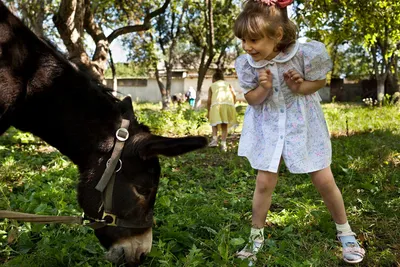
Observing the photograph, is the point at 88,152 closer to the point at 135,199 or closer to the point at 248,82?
the point at 135,199

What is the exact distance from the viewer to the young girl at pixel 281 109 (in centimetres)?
267

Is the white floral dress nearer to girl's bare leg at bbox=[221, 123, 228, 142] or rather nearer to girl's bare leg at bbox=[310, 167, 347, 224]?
girl's bare leg at bbox=[310, 167, 347, 224]

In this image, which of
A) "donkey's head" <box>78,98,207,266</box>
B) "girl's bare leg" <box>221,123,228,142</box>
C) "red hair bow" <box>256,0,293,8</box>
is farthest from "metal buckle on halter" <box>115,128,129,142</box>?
"girl's bare leg" <box>221,123,228,142</box>

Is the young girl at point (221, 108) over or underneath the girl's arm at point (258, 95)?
underneath

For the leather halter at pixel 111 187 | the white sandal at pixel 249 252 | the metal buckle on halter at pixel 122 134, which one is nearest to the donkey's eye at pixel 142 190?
the leather halter at pixel 111 187

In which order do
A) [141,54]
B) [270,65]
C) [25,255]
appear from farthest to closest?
[141,54] → [270,65] → [25,255]

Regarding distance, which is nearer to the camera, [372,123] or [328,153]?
[328,153]

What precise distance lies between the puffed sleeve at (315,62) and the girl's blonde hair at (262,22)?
0.17m

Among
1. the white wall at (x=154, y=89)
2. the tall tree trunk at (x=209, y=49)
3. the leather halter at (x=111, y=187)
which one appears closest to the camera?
the leather halter at (x=111, y=187)

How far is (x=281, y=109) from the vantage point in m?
2.86

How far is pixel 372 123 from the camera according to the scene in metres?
9.55

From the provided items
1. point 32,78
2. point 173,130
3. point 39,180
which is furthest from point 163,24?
point 32,78

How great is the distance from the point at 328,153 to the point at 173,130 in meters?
7.18

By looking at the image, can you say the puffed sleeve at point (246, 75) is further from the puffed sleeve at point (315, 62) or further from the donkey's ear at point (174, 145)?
the donkey's ear at point (174, 145)
